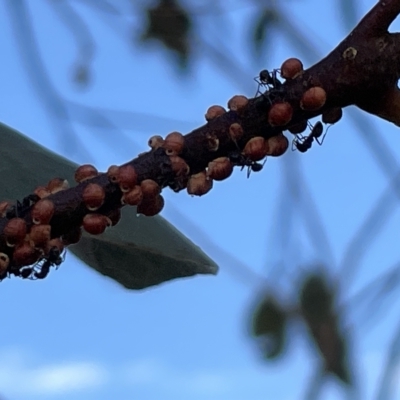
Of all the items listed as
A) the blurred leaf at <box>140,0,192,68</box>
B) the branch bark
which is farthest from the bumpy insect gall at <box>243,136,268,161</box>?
the blurred leaf at <box>140,0,192,68</box>

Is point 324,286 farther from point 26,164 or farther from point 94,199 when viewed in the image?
point 94,199

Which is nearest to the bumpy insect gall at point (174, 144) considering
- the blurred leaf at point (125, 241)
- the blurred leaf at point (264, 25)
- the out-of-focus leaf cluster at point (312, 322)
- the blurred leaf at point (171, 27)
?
the blurred leaf at point (125, 241)

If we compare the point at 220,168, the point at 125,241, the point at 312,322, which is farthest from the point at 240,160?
the point at 312,322

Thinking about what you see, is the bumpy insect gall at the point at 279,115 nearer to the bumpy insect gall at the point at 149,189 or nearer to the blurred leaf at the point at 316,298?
the bumpy insect gall at the point at 149,189

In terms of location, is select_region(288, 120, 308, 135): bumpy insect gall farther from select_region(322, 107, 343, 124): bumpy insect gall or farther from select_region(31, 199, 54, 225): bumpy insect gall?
select_region(31, 199, 54, 225): bumpy insect gall

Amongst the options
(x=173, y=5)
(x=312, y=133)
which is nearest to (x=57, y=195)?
(x=312, y=133)

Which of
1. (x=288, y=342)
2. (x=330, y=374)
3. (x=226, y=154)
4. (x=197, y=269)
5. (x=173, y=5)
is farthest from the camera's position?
(x=173, y=5)
